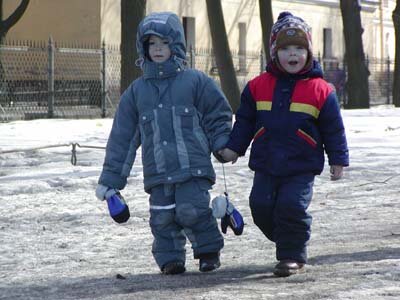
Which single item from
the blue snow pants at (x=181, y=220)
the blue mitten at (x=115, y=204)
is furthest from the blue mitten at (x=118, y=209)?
the blue snow pants at (x=181, y=220)

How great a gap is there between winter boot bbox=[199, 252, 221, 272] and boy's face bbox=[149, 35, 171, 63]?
1.17 meters

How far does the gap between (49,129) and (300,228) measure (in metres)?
13.2

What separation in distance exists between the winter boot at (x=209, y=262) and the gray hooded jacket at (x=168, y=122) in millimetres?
454

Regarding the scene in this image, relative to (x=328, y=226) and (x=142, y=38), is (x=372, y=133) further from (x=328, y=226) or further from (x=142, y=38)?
(x=142, y=38)

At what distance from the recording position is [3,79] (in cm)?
2617

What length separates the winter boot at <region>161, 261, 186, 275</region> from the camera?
600 cm

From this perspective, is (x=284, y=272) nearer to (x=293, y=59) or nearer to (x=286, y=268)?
(x=286, y=268)

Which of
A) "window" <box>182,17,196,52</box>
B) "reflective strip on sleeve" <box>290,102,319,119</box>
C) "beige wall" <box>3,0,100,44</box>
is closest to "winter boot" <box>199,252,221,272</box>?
"reflective strip on sleeve" <box>290,102,319,119</box>

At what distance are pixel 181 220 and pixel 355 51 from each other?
22063 mm

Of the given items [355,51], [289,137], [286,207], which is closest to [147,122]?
[289,137]

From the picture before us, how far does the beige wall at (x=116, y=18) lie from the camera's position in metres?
33.5

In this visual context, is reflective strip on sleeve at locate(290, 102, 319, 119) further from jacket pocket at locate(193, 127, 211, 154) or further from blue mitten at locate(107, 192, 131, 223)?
blue mitten at locate(107, 192, 131, 223)

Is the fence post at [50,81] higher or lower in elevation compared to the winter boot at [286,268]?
higher

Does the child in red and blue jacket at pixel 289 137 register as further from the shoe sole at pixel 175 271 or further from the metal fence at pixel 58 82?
the metal fence at pixel 58 82
